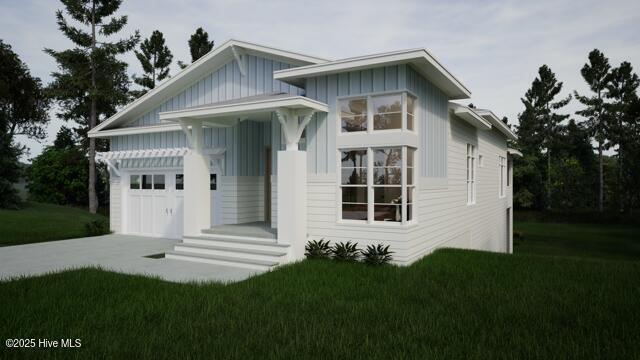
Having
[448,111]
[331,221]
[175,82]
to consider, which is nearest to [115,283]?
[331,221]

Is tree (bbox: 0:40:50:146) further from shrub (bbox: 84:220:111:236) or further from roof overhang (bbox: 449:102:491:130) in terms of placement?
roof overhang (bbox: 449:102:491:130)

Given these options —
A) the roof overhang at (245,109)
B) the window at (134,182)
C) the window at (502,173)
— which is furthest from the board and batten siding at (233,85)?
the window at (502,173)

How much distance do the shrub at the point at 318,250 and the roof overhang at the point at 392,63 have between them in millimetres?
3454

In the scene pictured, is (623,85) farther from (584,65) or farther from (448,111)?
(448,111)

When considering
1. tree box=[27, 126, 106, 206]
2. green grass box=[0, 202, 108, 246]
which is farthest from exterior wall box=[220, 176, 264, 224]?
tree box=[27, 126, 106, 206]

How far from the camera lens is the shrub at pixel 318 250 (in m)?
8.41

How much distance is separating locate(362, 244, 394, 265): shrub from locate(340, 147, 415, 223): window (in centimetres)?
60

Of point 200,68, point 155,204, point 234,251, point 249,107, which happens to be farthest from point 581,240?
point 155,204

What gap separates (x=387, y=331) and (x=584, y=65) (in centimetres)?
3766

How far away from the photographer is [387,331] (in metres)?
4.55

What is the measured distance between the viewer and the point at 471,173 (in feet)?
42.9

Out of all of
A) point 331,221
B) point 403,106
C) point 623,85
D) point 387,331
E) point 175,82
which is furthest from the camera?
point 623,85

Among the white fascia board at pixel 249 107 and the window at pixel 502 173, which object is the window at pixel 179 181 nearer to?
the white fascia board at pixel 249 107

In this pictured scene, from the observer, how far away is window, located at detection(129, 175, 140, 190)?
1360cm
